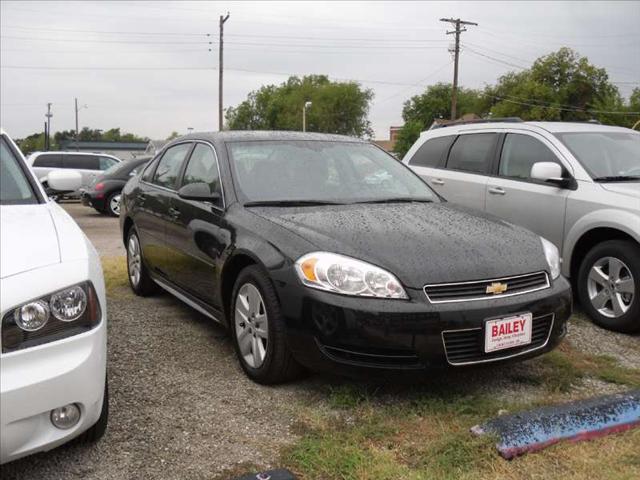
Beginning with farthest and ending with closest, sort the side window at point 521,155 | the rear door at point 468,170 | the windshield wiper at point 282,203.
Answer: the rear door at point 468,170, the side window at point 521,155, the windshield wiper at point 282,203

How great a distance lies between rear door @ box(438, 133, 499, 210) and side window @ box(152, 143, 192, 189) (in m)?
2.66

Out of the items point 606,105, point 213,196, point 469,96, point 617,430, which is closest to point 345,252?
point 213,196

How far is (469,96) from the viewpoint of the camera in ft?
299

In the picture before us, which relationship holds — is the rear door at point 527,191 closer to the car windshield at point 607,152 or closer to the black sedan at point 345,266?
the car windshield at point 607,152

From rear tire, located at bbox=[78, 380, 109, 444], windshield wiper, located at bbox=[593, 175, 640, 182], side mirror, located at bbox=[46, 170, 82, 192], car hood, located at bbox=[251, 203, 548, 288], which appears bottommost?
rear tire, located at bbox=[78, 380, 109, 444]

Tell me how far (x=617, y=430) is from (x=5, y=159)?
11.0ft

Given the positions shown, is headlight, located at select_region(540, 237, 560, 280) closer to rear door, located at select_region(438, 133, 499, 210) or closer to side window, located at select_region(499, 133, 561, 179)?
side window, located at select_region(499, 133, 561, 179)

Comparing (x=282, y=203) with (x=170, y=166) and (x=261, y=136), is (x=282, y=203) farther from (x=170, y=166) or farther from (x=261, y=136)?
(x=170, y=166)

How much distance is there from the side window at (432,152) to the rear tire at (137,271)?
3.05m

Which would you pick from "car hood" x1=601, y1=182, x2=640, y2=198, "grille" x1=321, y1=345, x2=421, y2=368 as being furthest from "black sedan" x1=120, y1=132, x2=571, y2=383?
"car hood" x1=601, y1=182, x2=640, y2=198

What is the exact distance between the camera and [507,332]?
3252 mm

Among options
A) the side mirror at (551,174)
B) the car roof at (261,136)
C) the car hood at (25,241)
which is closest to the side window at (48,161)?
the car roof at (261,136)

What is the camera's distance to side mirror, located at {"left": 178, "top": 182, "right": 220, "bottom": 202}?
4.07 metres

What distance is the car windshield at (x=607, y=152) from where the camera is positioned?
208 inches
